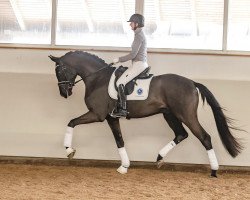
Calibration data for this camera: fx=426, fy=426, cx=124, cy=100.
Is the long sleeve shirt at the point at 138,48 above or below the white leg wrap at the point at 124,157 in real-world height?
above

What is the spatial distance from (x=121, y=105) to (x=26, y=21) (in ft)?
7.11

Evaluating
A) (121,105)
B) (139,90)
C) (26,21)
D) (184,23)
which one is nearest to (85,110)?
(121,105)

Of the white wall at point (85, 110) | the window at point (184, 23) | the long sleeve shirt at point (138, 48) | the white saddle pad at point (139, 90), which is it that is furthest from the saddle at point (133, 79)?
the window at point (184, 23)

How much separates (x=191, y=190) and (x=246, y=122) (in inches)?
72.5

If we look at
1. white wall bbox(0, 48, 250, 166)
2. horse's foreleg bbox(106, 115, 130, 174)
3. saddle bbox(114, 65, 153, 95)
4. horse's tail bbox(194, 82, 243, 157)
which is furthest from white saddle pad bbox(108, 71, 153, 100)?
white wall bbox(0, 48, 250, 166)

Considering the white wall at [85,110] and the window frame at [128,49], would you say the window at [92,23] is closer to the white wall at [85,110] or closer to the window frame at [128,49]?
the window frame at [128,49]

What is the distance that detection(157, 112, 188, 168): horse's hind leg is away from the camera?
18.3ft

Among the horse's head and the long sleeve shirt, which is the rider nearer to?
the long sleeve shirt

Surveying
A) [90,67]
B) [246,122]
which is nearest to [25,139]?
[90,67]

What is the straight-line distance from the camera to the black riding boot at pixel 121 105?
5336 millimetres

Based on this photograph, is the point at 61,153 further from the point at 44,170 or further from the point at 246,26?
the point at 246,26

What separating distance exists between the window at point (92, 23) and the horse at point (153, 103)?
0.81 m

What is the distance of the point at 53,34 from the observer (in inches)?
250

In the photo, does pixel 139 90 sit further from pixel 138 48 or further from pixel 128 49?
pixel 128 49
